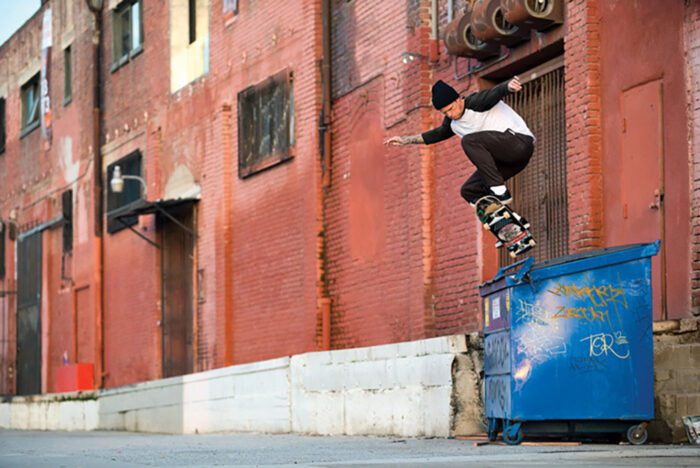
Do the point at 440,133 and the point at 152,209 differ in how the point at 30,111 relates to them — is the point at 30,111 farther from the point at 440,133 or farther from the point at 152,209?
the point at 440,133

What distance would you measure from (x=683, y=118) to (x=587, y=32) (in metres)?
1.76

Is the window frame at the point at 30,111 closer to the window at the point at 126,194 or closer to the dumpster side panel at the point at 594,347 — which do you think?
the window at the point at 126,194

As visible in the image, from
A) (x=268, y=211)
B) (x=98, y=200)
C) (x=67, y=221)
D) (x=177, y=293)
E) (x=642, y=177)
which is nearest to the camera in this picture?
(x=642, y=177)

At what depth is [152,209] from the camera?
23.1 metres

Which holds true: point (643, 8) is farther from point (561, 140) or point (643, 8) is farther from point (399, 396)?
point (399, 396)

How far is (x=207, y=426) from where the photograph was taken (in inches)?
709

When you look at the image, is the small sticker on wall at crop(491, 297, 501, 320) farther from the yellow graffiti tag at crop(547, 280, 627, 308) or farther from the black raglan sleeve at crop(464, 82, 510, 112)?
the black raglan sleeve at crop(464, 82, 510, 112)

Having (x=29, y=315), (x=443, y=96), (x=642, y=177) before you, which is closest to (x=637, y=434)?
(x=443, y=96)

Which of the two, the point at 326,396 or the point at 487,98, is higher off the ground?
the point at 487,98

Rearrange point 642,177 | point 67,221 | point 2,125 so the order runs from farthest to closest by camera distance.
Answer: point 2,125, point 67,221, point 642,177

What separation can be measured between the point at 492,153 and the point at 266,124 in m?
11.0

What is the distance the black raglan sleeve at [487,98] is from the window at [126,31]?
16.7m

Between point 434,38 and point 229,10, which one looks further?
point 229,10

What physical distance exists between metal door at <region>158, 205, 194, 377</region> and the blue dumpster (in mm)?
13416
